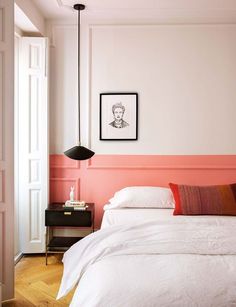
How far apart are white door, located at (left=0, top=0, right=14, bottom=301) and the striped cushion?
4.80ft

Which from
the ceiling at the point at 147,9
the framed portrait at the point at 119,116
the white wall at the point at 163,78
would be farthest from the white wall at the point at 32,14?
the framed portrait at the point at 119,116

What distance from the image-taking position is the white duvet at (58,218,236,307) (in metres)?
1.49

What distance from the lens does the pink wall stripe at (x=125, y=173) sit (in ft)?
11.9

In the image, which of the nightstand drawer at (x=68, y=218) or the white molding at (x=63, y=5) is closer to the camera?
the white molding at (x=63, y=5)

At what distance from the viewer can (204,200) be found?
306 centimetres

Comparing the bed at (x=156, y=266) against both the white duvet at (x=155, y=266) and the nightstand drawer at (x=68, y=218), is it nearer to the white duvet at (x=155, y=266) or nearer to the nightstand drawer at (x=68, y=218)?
the white duvet at (x=155, y=266)

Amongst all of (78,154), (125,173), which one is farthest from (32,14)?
(125,173)

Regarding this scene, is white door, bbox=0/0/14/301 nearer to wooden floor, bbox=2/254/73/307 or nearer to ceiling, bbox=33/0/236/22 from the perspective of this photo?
wooden floor, bbox=2/254/73/307

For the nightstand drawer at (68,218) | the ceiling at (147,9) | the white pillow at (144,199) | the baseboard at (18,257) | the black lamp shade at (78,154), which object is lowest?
the baseboard at (18,257)

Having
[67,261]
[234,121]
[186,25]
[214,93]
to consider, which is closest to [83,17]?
[186,25]

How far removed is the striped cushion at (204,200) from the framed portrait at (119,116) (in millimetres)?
845

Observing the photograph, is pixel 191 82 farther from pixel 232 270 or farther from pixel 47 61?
pixel 232 270

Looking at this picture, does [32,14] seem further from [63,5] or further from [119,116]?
[119,116]

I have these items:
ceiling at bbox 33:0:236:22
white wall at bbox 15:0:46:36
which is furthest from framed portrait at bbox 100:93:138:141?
white wall at bbox 15:0:46:36
